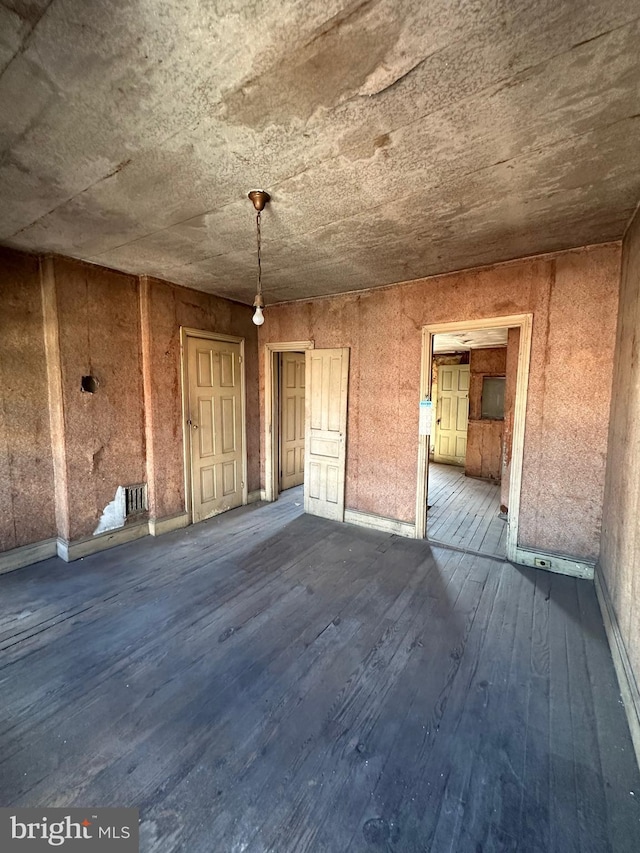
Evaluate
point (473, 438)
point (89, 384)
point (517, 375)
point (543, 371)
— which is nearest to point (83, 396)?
point (89, 384)

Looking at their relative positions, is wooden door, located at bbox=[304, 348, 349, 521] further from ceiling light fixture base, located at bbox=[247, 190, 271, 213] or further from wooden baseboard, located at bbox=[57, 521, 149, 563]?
ceiling light fixture base, located at bbox=[247, 190, 271, 213]

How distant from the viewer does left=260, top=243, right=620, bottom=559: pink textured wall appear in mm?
2609

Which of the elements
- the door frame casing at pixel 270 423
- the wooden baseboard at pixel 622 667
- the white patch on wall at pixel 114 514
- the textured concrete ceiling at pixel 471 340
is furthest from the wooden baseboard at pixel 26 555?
the textured concrete ceiling at pixel 471 340

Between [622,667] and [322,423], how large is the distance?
3059 millimetres

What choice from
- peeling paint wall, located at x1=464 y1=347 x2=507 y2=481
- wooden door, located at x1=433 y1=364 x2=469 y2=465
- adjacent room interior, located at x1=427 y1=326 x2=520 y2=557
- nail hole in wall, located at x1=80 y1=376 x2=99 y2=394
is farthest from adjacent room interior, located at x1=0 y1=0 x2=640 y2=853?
wooden door, located at x1=433 y1=364 x2=469 y2=465

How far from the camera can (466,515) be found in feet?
14.1

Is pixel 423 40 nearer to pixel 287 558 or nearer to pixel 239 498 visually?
pixel 287 558

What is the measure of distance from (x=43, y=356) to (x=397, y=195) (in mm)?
3091

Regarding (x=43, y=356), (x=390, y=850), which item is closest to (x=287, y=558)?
(x=390, y=850)

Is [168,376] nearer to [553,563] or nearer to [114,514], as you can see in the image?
[114,514]

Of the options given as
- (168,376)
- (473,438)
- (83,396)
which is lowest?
(473,438)

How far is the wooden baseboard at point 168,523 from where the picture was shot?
3.57m

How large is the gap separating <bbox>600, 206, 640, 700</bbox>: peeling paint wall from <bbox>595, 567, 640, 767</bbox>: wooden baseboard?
5 centimetres

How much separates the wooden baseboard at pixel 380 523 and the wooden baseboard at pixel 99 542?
2205 millimetres
